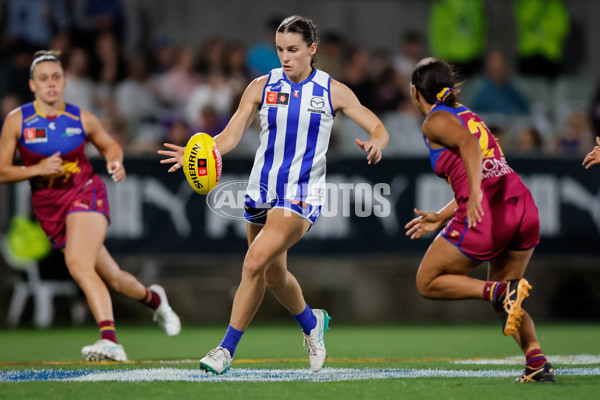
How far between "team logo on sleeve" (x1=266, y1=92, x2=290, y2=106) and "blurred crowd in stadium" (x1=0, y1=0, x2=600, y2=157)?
16.9 ft

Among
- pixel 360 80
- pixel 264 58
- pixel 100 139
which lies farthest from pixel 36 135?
pixel 360 80

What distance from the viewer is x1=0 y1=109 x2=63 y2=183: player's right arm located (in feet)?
23.6

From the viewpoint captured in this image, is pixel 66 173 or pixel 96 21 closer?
pixel 66 173

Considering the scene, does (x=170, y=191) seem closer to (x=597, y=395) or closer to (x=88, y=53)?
(x=88, y=53)

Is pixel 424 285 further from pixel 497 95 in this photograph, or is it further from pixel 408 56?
pixel 408 56

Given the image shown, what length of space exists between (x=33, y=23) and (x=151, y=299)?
622cm

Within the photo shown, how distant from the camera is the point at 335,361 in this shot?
695cm

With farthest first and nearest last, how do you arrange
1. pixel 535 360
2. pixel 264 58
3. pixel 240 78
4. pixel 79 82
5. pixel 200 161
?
pixel 264 58, pixel 240 78, pixel 79 82, pixel 200 161, pixel 535 360

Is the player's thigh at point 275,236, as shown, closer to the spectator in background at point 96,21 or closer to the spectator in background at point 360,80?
the spectator in background at point 360,80

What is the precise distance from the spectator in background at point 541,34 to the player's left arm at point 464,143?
9.19 meters

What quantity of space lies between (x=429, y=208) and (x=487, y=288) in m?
5.07

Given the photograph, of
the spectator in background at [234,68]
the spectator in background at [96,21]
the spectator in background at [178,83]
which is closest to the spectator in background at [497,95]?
the spectator in background at [234,68]

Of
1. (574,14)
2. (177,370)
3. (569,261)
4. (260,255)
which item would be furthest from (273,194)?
(574,14)

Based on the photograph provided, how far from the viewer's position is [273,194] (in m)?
5.96
